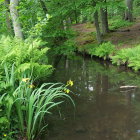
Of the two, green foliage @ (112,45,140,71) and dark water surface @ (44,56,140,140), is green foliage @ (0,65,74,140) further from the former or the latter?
green foliage @ (112,45,140,71)

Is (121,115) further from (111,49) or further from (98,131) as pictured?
(111,49)

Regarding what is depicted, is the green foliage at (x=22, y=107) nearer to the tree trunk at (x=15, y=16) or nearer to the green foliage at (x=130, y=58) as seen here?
the tree trunk at (x=15, y=16)

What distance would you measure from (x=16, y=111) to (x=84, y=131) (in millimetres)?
1482

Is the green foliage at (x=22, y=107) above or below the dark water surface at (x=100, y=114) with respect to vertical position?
above

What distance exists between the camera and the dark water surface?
13.6 feet

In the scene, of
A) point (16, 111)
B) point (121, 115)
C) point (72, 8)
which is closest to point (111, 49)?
point (72, 8)

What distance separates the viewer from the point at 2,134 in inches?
131

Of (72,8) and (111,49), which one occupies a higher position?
(72,8)

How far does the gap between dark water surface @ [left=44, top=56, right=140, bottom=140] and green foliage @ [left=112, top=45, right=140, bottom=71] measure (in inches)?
55.2

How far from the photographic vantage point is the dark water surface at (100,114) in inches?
164

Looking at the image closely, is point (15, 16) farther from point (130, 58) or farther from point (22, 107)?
point (130, 58)

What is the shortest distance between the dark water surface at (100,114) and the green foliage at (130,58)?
4.60 feet

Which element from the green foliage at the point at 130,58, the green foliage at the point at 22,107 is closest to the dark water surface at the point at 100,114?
the green foliage at the point at 22,107

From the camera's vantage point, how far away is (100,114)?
5.06 meters
